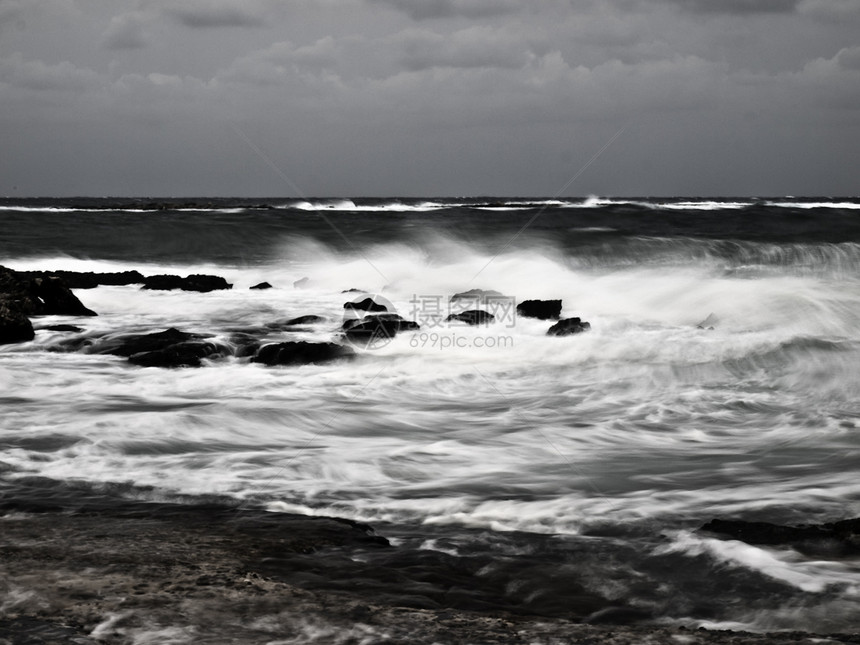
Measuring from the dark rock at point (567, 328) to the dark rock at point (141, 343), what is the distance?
4.45 meters

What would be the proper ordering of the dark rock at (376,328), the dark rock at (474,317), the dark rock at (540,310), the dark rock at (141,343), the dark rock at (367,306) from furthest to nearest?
the dark rock at (367,306), the dark rock at (540,310), the dark rock at (474,317), the dark rock at (376,328), the dark rock at (141,343)

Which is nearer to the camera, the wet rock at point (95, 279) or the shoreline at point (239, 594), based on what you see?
the shoreline at point (239, 594)

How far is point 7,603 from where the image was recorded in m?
3.03

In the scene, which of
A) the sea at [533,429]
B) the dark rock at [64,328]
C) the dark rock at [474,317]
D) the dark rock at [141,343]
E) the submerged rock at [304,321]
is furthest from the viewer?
the dark rock at [474,317]

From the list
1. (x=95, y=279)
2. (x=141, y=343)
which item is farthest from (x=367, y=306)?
(x=95, y=279)

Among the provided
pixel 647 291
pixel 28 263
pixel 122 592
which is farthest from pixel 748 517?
pixel 28 263

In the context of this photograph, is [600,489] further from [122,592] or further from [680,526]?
[122,592]

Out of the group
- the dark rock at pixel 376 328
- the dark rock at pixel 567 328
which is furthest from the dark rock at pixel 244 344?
the dark rock at pixel 567 328

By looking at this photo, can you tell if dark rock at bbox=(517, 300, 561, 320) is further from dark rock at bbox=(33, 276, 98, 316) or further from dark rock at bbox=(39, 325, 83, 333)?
dark rock at bbox=(33, 276, 98, 316)

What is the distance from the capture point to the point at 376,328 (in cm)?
1109

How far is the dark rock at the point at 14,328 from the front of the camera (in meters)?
10.4

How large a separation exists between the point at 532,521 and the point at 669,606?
1.16m

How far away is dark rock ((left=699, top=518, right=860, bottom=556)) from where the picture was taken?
403cm

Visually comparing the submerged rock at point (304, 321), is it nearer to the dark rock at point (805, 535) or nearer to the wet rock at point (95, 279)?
the wet rock at point (95, 279)
